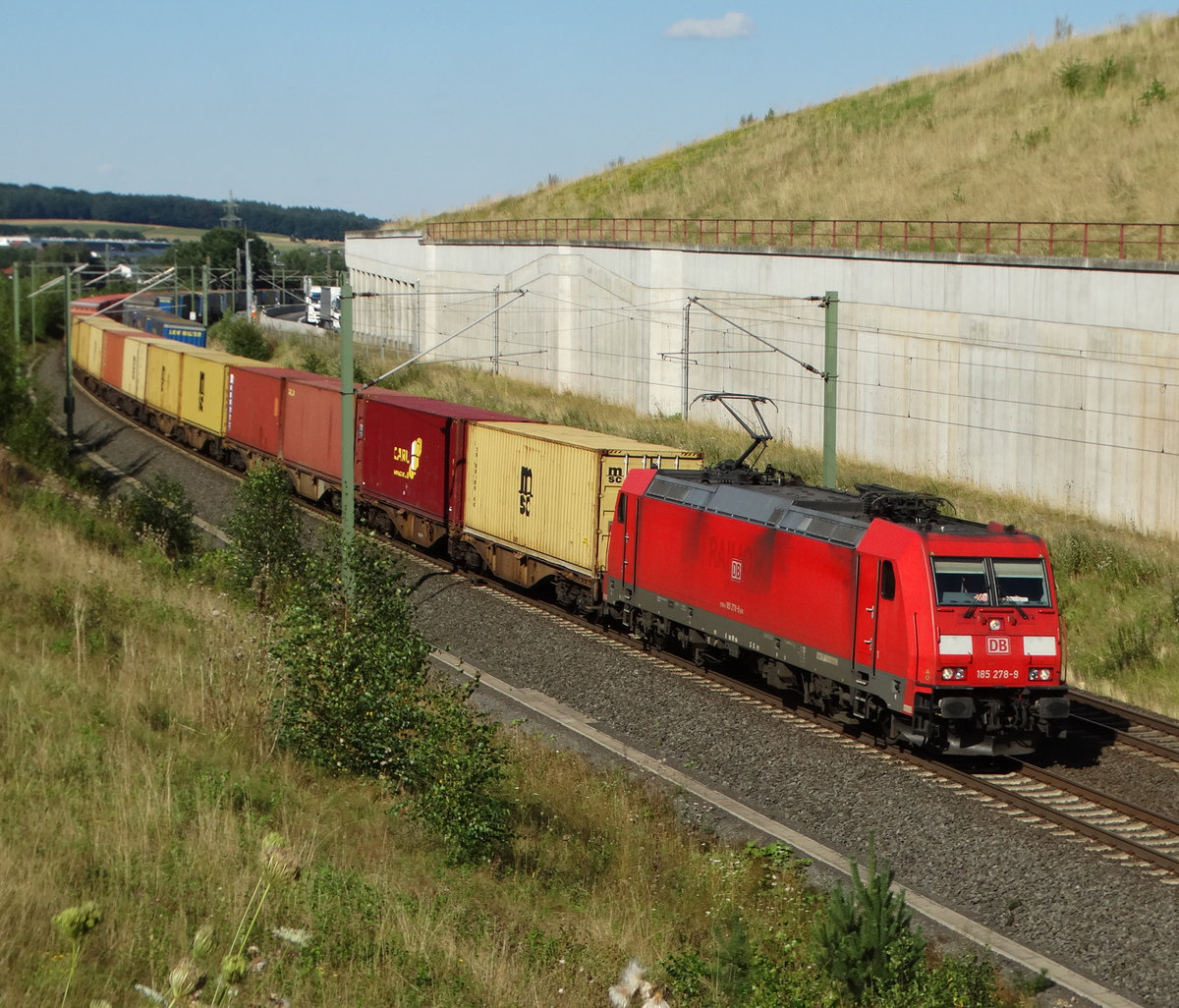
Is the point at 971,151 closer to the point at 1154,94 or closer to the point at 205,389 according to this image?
the point at 1154,94

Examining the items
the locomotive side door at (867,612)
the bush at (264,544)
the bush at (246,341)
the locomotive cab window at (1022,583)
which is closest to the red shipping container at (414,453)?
the bush at (264,544)

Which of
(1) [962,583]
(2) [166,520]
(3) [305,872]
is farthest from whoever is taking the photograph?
(2) [166,520]

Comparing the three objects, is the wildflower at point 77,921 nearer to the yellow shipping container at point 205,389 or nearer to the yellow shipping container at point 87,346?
the yellow shipping container at point 205,389

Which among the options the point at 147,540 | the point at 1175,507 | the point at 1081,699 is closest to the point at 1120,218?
the point at 1175,507

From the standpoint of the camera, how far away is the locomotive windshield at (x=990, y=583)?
15172 mm

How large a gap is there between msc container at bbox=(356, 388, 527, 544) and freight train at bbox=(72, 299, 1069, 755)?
55mm

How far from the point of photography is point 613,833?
42.7ft

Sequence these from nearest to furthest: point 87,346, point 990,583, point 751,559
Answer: point 990,583 → point 751,559 → point 87,346

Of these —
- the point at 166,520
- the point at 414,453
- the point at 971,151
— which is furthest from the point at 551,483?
the point at 971,151

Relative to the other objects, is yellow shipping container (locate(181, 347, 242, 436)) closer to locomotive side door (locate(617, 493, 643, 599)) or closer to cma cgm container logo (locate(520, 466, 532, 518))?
cma cgm container logo (locate(520, 466, 532, 518))

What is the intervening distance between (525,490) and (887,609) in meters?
10.1

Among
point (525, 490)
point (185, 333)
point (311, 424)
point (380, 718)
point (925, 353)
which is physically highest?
point (185, 333)

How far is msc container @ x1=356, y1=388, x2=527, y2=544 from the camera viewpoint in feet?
88.5

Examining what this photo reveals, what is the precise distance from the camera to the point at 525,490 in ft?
79.7
